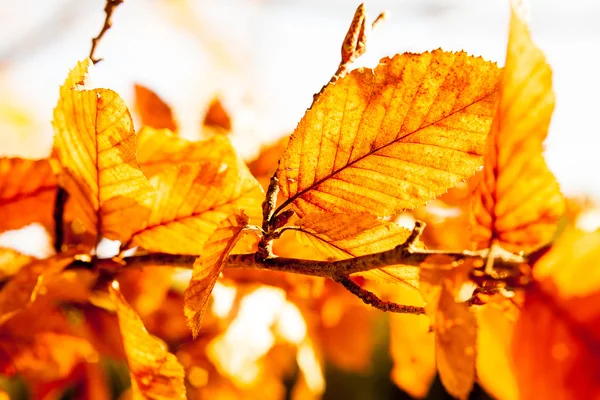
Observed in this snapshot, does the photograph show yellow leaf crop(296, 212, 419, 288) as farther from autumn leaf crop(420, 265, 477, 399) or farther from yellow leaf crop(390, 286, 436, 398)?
yellow leaf crop(390, 286, 436, 398)

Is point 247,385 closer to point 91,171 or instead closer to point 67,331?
point 67,331

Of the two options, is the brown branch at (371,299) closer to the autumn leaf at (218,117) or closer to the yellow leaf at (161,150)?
the yellow leaf at (161,150)

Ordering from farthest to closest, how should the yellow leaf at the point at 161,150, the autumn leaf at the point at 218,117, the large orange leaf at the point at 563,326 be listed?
the autumn leaf at the point at 218,117 → the yellow leaf at the point at 161,150 → the large orange leaf at the point at 563,326

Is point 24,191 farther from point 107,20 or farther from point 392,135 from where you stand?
point 392,135

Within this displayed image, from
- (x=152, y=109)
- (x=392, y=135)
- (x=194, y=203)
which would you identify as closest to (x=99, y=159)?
(x=194, y=203)

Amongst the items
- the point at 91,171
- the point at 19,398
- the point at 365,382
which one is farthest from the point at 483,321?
the point at 365,382

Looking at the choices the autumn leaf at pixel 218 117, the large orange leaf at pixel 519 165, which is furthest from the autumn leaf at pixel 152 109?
the large orange leaf at pixel 519 165

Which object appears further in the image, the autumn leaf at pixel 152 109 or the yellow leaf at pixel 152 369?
the autumn leaf at pixel 152 109
